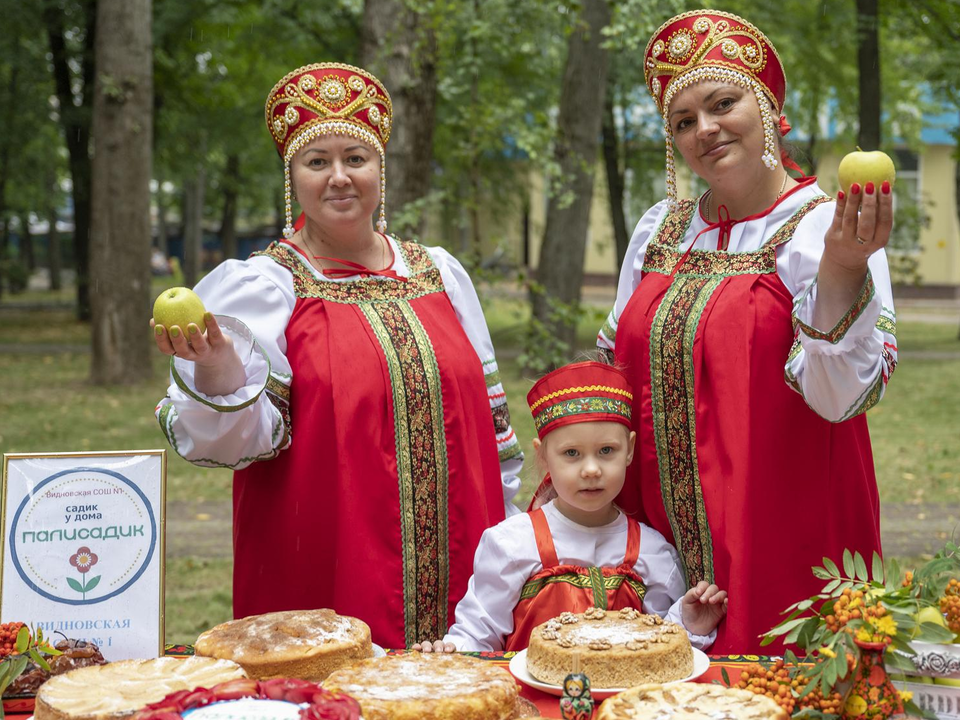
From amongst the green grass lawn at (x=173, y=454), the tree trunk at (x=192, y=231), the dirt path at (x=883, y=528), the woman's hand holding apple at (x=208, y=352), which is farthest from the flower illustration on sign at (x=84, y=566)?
the tree trunk at (x=192, y=231)

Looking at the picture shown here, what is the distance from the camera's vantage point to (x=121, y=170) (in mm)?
12039

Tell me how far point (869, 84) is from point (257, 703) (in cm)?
1468

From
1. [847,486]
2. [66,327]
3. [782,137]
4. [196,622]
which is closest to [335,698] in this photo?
[847,486]

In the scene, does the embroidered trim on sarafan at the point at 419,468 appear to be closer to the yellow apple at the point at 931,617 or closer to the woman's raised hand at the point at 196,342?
the woman's raised hand at the point at 196,342

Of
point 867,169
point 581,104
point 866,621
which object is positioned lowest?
point 866,621

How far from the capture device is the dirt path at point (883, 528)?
702 centimetres

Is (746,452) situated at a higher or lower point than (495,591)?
higher

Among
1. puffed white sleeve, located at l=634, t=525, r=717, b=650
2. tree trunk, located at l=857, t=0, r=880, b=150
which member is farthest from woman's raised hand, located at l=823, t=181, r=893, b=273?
tree trunk, located at l=857, t=0, r=880, b=150

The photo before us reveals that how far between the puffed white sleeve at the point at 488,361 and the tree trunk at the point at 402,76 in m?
4.01

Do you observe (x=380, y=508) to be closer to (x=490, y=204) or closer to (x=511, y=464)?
(x=511, y=464)

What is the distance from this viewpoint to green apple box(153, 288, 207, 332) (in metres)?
2.24

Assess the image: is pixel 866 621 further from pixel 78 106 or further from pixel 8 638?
pixel 78 106

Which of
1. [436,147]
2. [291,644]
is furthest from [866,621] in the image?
[436,147]

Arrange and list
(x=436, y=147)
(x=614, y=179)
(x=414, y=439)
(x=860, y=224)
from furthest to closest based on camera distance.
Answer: (x=614, y=179)
(x=436, y=147)
(x=414, y=439)
(x=860, y=224)
